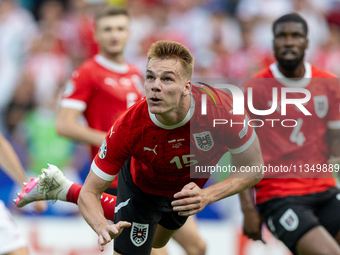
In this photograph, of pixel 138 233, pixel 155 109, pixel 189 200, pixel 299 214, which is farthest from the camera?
pixel 299 214

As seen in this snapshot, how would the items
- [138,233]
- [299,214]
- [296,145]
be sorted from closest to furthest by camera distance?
[138,233]
[299,214]
[296,145]

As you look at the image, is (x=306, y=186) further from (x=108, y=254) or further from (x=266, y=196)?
(x=108, y=254)

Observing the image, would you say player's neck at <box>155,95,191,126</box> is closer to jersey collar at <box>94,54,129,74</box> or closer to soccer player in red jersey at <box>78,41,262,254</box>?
soccer player in red jersey at <box>78,41,262,254</box>

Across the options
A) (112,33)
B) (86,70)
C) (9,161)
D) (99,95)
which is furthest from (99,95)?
(9,161)

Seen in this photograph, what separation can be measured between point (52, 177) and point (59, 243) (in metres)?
2.99

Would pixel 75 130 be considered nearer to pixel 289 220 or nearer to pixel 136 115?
pixel 136 115

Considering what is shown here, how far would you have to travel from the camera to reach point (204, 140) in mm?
3691

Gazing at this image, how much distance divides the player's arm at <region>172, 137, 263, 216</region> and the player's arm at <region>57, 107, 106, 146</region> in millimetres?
1896

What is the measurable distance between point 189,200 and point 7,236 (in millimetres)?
1378

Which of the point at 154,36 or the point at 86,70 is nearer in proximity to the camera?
the point at 86,70

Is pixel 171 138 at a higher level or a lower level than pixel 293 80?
lower

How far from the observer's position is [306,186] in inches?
187

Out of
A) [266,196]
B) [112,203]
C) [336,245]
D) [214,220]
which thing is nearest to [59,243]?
[214,220]

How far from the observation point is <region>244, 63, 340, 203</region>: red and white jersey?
15.6 ft
